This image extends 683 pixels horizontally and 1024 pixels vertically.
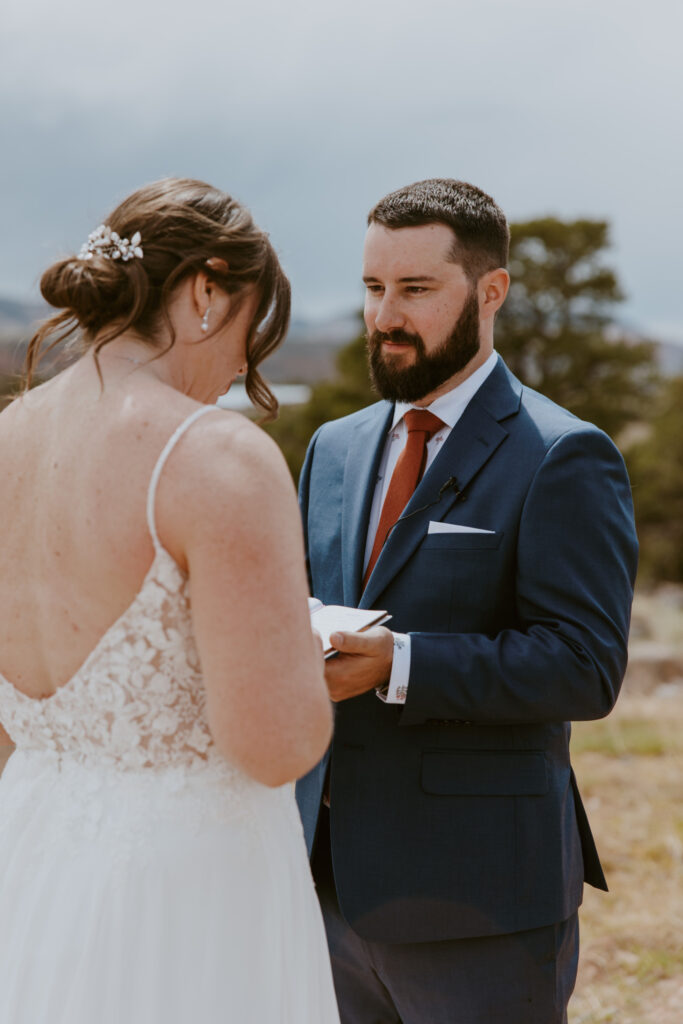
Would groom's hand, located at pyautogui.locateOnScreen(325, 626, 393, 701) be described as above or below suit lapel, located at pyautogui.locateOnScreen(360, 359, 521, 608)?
below

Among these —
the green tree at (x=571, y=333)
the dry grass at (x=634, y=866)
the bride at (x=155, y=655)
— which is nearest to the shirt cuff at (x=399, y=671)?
the bride at (x=155, y=655)

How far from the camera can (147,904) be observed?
5.76ft

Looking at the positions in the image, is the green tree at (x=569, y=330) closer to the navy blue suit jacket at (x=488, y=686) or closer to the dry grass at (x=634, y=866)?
the dry grass at (x=634, y=866)

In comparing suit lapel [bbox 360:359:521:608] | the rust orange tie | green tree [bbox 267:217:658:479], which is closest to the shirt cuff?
suit lapel [bbox 360:359:521:608]

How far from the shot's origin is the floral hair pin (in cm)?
172

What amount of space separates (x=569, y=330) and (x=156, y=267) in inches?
979

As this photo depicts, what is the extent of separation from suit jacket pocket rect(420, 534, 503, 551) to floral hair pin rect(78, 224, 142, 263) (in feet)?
3.40

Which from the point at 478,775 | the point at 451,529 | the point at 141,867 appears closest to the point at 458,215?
the point at 451,529

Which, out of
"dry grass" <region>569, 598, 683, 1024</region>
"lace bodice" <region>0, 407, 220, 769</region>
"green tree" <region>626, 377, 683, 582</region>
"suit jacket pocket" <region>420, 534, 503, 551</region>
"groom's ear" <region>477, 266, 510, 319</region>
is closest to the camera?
"lace bodice" <region>0, 407, 220, 769</region>

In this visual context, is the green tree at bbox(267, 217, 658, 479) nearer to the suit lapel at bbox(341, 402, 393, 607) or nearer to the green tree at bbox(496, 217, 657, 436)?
the green tree at bbox(496, 217, 657, 436)

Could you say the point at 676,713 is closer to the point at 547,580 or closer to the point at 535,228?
the point at 547,580

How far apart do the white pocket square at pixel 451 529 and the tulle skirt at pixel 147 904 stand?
82cm

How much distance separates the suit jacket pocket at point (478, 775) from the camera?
7.87 feet

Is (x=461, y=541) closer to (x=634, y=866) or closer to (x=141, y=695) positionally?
(x=141, y=695)
